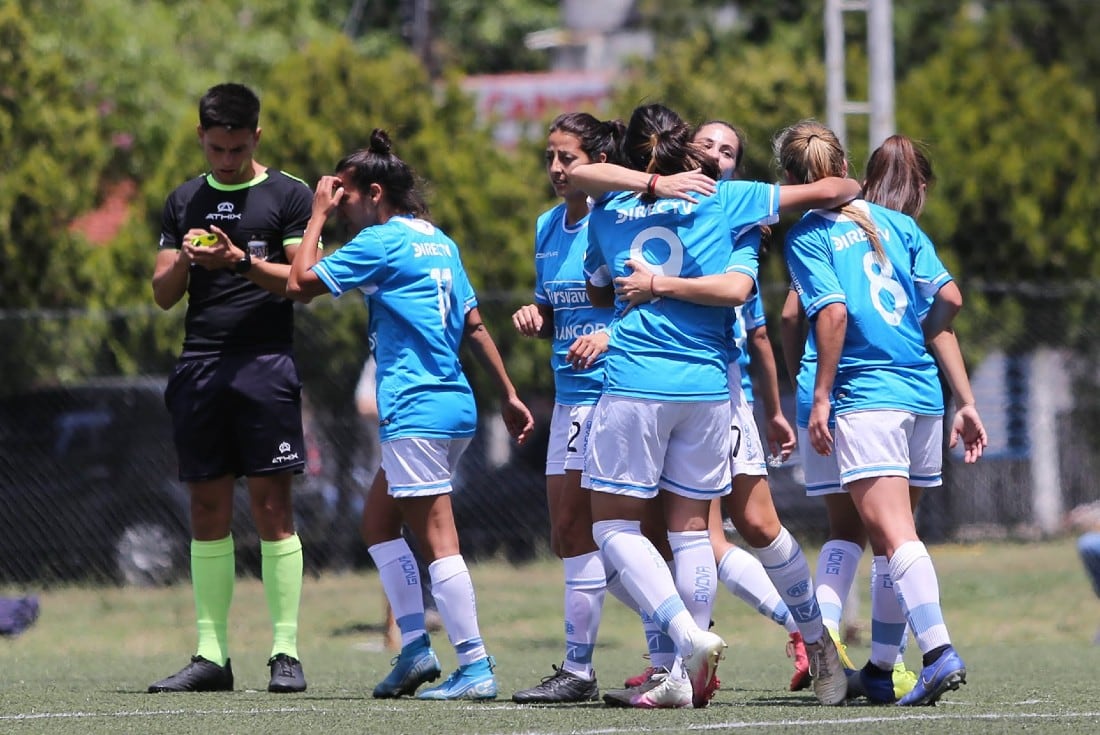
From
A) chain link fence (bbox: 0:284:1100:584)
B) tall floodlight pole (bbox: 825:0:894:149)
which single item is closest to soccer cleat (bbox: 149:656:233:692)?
tall floodlight pole (bbox: 825:0:894:149)

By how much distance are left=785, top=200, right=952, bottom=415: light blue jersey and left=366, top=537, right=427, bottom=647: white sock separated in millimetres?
1740

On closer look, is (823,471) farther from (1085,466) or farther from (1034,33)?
(1034,33)

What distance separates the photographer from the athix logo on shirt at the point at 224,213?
22.0 ft

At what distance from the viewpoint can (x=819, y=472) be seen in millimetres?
6348

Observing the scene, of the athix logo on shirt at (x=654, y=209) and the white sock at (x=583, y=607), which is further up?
the athix logo on shirt at (x=654, y=209)

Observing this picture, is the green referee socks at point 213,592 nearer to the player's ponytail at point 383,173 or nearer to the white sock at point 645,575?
the player's ponytail at point 383,173

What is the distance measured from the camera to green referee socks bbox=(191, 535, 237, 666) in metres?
6.72

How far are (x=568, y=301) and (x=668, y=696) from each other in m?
1.57

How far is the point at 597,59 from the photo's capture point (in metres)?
44.2

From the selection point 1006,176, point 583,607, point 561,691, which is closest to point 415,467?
point 583,607

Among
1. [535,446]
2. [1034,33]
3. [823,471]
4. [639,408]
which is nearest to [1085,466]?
[535,446]

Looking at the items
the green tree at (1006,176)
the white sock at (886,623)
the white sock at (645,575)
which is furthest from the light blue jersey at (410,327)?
the green tree at (1006,176)

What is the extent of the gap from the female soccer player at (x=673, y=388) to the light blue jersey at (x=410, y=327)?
774mm

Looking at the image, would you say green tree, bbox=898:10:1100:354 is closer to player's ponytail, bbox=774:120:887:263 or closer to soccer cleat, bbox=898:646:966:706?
player's ponytail, bbox=774:120:887:263
